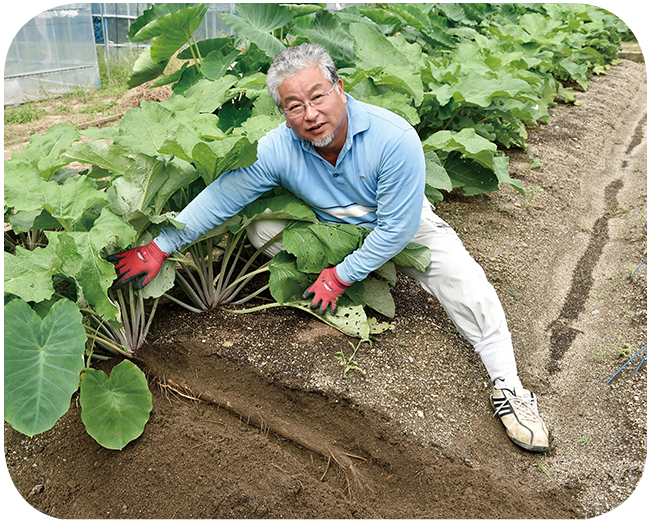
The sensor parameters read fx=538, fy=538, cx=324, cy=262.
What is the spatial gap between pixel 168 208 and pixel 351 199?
77 centimetres

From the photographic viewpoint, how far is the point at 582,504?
1.75 meters

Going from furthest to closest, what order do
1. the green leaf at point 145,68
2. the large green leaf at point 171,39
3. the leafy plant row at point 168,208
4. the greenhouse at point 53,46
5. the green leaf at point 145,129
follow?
the greenhouse at point 53,46, the green leaf at point 145,68, the large green leaf at point 171,39, the green leaf at point 145,129, the leafy plant row at point 168,208

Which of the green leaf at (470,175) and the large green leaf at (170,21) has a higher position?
the large green leaf at (170,21)

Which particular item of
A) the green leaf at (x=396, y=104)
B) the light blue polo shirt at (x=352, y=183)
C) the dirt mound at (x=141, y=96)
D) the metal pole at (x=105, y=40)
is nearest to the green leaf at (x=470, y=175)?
the green leaf at (x=396, y=104)

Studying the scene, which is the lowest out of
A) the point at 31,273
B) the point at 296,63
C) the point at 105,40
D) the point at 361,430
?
the point at 105,40

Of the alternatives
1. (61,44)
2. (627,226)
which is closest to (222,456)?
(627,226)

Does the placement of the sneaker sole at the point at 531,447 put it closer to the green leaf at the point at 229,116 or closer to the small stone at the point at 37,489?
the small stone at the point at 37,489

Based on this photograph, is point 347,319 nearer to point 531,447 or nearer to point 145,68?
point 531,447

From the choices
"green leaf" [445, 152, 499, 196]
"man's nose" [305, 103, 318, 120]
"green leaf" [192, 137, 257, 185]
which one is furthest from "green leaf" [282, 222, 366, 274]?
"green leaf" [445, 152, 499, 196]

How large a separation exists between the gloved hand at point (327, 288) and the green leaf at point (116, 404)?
0.72 m

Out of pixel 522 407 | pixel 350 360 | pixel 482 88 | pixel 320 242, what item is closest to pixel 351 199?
pixel 320 242

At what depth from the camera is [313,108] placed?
181 cm

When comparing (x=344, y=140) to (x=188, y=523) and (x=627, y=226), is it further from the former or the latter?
(x=627, y=226)

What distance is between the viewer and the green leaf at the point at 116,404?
171 centimetres
